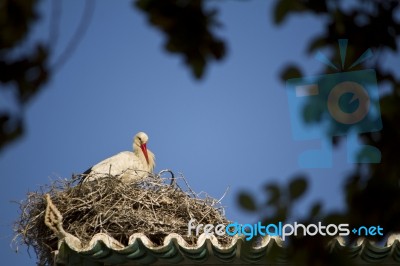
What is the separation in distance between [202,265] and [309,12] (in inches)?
119

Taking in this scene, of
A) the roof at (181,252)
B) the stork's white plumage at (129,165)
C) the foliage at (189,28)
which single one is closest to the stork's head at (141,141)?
the stork's white plumage at (129,165)

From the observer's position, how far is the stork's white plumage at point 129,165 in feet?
22.2

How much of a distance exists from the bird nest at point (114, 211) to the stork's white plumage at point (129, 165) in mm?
259

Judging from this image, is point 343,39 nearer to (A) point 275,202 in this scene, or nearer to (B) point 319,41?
(B) point 319,41

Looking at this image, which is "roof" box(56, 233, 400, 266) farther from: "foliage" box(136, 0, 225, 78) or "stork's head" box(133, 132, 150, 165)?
"stork's head" box(133, 132, 150, 165)

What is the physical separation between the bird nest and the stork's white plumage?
259 millimetres

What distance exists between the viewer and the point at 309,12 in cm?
179


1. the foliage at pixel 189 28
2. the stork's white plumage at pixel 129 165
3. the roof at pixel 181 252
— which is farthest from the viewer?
the stork's white plumage at pixel 129 165

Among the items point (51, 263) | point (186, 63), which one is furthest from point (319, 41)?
point (51, 263)

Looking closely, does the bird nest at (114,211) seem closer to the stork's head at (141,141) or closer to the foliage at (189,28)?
the stork's head at (141,141)

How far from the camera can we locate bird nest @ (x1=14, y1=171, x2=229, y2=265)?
18.1 ft

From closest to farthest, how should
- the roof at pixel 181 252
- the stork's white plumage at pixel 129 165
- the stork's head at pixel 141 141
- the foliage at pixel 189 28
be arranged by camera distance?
the foliage at pixel 189 28, the roof at pixel 181 252, the stork's white plumage at pixel 129 165, the stork's head at pixel 141 141

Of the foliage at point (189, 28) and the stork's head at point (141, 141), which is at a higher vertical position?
the stork's head at point (141, 141)

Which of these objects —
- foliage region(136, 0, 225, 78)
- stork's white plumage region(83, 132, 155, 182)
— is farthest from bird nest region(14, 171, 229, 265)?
foliage region(136, 0, 225, 78)
